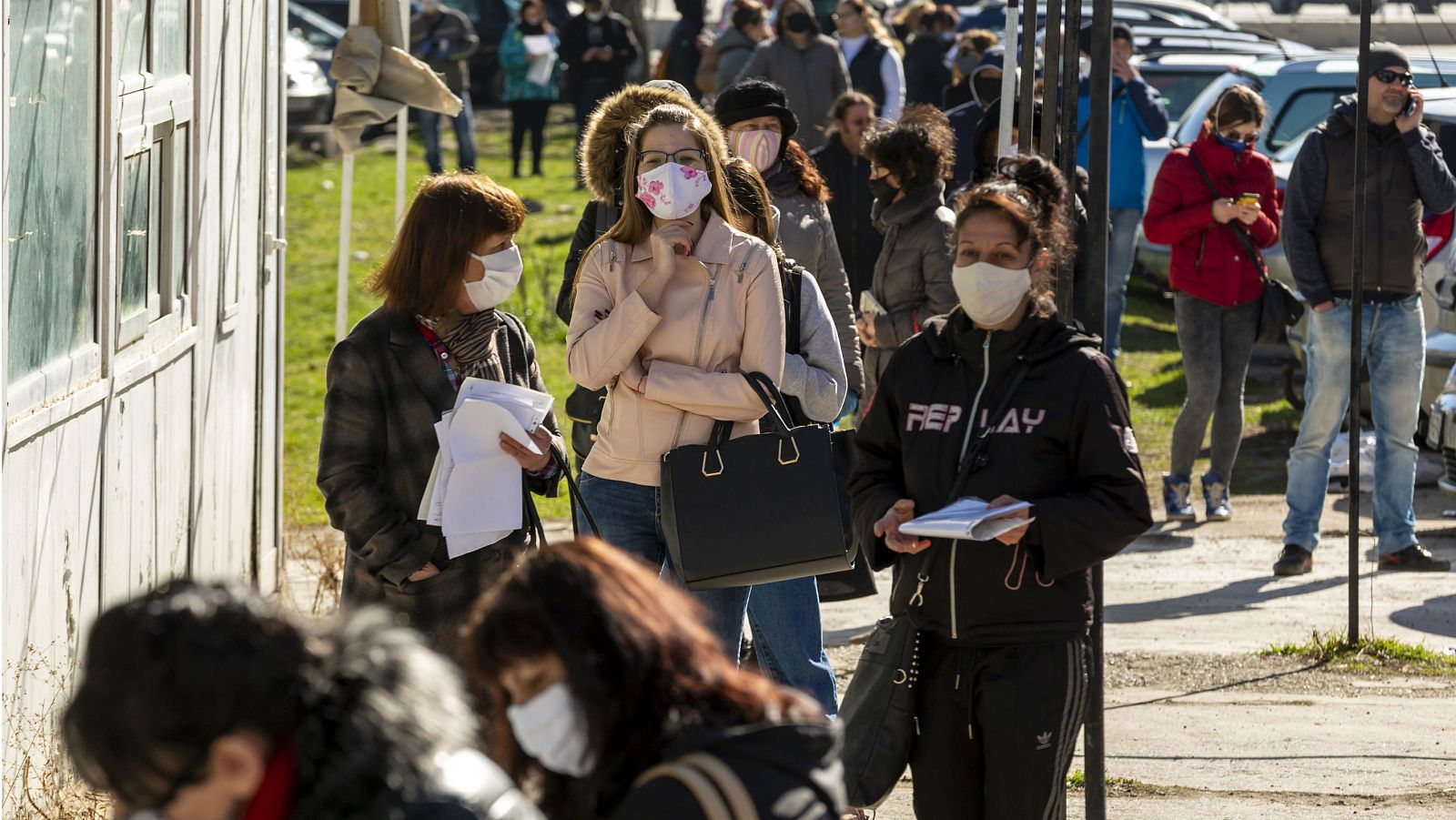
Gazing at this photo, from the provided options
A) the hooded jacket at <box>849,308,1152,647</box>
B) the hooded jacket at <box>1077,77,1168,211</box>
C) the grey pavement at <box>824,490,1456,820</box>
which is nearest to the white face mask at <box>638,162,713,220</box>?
the hooded jacket at <box>849,308,1152,647</box>

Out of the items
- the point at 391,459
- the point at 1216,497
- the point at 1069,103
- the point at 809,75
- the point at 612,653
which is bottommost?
the point at 1216,497

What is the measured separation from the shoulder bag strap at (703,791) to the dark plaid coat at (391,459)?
2328 millimetres

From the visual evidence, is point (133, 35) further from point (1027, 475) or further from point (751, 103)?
point (1027, 475)

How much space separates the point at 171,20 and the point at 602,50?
42.6ft

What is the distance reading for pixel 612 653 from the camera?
95.0 inches

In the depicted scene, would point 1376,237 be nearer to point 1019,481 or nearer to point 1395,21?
point 1019,481

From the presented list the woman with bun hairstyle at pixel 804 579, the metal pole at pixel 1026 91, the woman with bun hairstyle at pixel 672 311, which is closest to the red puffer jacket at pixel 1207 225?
the metal pole at pixel 1026 91

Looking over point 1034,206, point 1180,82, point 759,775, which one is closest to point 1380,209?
point 1034,206

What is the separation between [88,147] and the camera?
553 cm

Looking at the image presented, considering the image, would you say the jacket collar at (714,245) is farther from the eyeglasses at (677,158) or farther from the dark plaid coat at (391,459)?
the dark plaid coat at (391,459)

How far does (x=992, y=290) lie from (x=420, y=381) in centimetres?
140

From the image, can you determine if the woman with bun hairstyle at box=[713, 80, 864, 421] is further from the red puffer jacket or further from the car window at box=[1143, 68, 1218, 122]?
the car window at box=[1143, 68, 1218, 122]

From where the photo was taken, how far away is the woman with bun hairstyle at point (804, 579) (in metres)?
5.30

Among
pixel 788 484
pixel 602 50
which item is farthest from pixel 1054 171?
pixel 602 50
